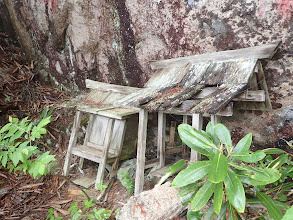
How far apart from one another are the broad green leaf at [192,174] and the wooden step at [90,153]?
6.70 feet

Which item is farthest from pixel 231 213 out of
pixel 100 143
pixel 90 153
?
pixel 100 143

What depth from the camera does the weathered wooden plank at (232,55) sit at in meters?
2.40

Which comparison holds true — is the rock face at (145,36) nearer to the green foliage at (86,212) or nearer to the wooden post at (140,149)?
the wooden post at (140,149)

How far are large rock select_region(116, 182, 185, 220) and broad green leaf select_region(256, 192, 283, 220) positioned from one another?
735mm

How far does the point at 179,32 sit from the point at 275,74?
4.43 ft

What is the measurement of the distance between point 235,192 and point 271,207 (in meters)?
0.42

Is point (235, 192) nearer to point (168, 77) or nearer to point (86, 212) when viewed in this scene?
point (168, 77)

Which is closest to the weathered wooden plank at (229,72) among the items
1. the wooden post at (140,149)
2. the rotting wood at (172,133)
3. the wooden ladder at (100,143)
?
the wooden post at (140,149)

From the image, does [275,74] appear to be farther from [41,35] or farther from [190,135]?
[41,35]

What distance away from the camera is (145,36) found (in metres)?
3.58

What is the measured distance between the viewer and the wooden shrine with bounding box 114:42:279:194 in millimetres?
2166

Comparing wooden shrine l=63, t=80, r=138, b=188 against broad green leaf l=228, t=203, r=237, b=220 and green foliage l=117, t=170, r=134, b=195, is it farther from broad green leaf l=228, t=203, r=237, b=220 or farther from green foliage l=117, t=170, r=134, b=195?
broad green leaf l=228, t=203, r=237, b=220

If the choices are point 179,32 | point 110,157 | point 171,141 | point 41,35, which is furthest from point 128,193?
point 41,35

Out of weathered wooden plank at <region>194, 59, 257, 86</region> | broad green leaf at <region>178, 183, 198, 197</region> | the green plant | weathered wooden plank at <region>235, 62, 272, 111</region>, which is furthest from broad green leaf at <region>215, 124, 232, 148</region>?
weathered wooden plank at <region>235, 62, 272, 111</region>
